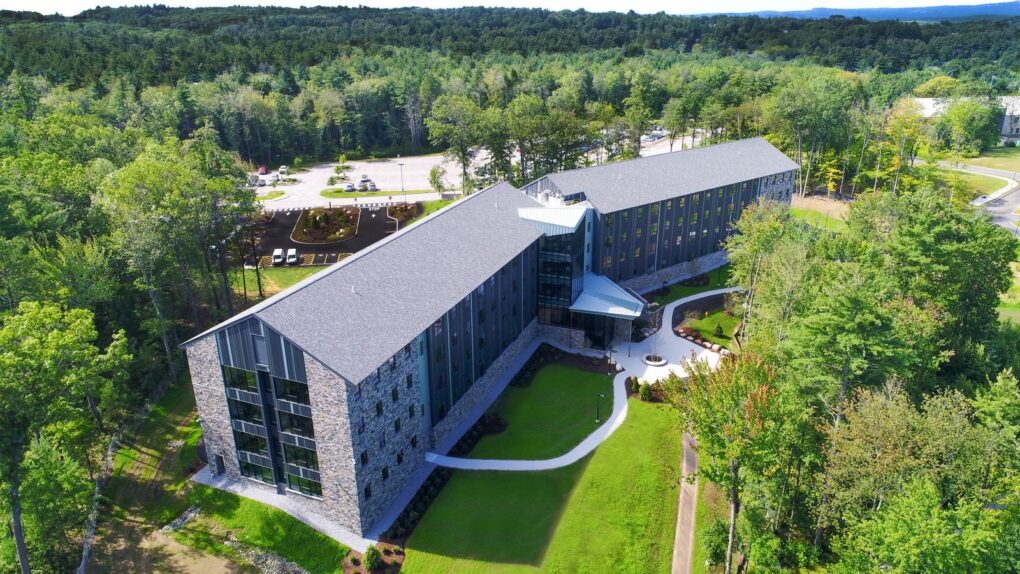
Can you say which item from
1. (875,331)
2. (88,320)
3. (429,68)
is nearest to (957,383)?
(875,331)

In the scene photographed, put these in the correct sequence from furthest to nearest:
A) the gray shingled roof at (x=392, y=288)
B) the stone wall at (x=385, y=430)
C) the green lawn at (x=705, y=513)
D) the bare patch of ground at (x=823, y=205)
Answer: the bare patch of ground at (x=823, y=205) < the green lawn at (x=705, y=513) < the stone wall at (x=385, y=430) < the gray shingled roof at (x=392, y=288)

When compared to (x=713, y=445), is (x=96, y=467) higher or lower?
lower

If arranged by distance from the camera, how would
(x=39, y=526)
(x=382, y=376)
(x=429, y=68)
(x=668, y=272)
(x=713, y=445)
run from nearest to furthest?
(x=713, y=445), (x=39, y=526), (x=382, y=376), (x=668, y=272), (x=429, y=68)

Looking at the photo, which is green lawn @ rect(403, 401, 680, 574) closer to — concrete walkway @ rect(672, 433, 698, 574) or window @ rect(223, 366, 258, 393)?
concrete walkway @ rect(672, 433, 698, 574)

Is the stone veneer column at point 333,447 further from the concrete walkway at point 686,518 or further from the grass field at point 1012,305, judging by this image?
the grass field at point 1012,305

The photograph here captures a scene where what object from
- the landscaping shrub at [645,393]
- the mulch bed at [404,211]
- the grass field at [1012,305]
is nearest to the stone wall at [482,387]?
the landscaping shrub at [645,393]

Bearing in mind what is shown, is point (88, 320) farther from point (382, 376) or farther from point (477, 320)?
point (477, 320)

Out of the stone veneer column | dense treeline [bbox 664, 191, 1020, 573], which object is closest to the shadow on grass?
the stone veneer column
